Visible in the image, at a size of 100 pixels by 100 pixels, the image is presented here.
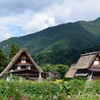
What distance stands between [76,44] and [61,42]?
12135 millimetres

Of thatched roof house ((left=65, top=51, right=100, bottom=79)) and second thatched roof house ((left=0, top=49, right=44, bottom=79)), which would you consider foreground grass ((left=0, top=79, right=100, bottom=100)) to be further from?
thatched roof house ((left=65, top=51, right=100, bottom=79))

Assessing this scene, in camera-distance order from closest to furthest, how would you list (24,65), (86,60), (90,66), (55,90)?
(55,90), (24,65), (90,66), (86,60)

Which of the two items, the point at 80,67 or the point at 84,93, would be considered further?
the point at 80,67

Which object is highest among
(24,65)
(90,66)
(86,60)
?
(86,60)

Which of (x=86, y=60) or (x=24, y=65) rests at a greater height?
(x=86, y=60)

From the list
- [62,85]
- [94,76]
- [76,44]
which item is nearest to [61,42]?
[76,44]

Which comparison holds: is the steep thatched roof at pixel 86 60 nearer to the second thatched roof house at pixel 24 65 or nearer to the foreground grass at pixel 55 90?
the second thatched roof house at pixel 24 65

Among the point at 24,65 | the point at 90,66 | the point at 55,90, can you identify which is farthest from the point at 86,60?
the point at 55,90

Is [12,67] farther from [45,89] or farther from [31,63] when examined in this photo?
[45,89]

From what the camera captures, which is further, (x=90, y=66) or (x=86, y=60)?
(x=86, y=60)

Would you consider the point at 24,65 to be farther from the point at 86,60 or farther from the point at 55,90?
the point at 55,90

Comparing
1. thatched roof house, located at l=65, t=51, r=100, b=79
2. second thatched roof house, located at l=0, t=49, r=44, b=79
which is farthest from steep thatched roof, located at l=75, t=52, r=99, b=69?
second thatched roof house, located at l=0, t=49, r=44, b=79

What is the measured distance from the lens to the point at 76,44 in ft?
583

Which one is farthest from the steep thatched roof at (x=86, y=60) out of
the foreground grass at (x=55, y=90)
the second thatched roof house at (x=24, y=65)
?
the foreground grass at (x=55, y=90)
